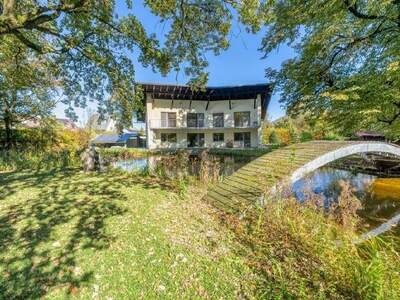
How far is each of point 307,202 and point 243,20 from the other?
13.5 ft

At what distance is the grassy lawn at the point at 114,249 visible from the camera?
2600 mm

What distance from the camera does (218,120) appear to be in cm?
2864

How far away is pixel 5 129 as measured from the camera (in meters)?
17.0

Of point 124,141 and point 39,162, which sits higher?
point 124,141

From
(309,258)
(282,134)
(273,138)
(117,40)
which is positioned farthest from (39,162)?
(282,134)

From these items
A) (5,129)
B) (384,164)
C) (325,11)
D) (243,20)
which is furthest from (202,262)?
(5,129)

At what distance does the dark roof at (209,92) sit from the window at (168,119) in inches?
81.6

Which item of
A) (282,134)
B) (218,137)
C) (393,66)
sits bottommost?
(218,137)

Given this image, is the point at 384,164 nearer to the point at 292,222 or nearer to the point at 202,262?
the point at 292,222

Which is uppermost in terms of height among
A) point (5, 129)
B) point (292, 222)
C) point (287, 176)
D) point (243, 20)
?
point (243, 20)

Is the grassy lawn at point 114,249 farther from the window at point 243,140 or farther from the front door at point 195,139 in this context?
the window at point 243,140

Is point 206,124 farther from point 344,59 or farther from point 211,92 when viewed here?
point 344,59

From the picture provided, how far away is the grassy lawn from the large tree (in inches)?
239

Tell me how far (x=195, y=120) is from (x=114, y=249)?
85.3 feet
